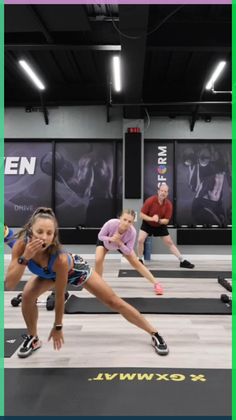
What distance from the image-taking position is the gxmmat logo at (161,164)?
786 centimetres

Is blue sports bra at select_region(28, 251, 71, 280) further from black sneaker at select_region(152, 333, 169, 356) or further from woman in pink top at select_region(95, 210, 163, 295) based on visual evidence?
woman in pink top at select_region(95, 210, 163, 295)

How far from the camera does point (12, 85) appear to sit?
7.35 meters

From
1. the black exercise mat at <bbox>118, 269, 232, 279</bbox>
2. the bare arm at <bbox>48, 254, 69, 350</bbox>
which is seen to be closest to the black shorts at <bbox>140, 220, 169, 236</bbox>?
the black exercise mat at <bbox>118, 269, 232, 279</bbox>

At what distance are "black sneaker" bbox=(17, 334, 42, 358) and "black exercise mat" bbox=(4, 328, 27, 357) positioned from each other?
0.34 ft

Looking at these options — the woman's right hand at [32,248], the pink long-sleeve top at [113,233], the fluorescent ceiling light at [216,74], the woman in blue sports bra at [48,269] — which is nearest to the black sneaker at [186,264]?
the pink long-sleeve top at [113,233]

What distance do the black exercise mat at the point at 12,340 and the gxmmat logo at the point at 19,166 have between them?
5098mm

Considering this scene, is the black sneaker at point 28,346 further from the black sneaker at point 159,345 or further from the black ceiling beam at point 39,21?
the black ceiling beam at point 39,21

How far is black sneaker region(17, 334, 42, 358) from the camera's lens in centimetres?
272

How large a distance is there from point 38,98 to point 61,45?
289cm

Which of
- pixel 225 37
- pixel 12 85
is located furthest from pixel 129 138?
pixel 225 37

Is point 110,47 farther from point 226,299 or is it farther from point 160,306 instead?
point 226,299

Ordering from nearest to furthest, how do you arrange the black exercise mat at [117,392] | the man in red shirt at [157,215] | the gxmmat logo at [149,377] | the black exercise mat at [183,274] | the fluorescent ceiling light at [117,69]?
the black exercise mat at [117,392], the gxmmat logo at [149,377], the fluorescent ceiling light at [117,69], the black exercise mat at [183,274], the man in red shirt at [157,215]

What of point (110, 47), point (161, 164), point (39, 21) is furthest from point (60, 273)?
point (161, 164)

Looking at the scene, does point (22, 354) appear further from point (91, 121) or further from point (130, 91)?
point (91, 121)
